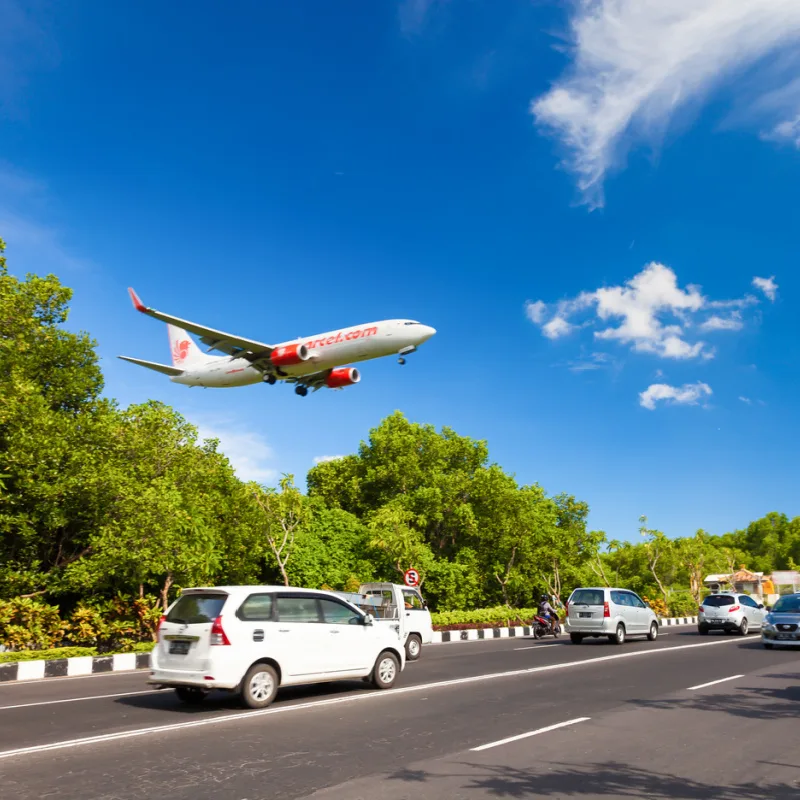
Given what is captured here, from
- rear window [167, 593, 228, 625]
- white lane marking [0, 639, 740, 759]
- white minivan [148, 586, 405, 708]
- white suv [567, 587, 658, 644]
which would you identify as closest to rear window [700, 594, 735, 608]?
white suv [567, 587, 658, 644]

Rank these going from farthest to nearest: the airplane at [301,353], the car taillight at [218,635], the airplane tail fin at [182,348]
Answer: the airplane tail fin at [182,348], the airplane at [301,353], the car taillight at [218,635]

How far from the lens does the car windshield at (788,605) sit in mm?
18781

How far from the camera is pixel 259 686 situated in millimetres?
9141

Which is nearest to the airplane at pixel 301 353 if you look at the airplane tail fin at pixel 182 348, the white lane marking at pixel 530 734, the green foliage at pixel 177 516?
the green foliage at pixel 177 516

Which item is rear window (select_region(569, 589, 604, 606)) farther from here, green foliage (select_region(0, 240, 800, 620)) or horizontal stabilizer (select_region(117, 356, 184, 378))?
horizontal stabilizer (select_region(117, 356, 184, 378))

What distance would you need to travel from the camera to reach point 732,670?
13688mm

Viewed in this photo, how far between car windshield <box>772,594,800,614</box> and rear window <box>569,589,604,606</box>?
14.1 ft

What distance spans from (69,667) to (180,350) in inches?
1148

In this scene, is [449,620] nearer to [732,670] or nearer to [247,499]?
[247,499]

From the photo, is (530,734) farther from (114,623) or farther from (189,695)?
(114,623)

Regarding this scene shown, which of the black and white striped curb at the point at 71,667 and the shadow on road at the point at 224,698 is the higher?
the black and white striped curb at the point at 71,667

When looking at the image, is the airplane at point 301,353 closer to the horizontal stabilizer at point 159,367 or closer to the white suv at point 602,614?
the horizontal stabilizer at point 159,367

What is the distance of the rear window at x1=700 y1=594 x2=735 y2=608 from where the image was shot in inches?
1006

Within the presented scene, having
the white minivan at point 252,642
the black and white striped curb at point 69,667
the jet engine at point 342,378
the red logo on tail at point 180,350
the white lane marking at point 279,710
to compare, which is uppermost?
the red logo on tail at point 180,350
